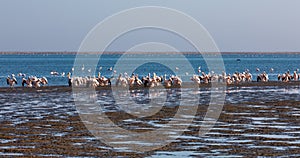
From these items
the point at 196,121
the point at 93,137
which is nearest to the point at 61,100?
the point at 196,121

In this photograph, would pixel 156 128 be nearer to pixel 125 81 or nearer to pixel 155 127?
pixel 155 127

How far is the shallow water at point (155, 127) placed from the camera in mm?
17859

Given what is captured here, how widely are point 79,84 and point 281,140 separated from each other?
3221cm

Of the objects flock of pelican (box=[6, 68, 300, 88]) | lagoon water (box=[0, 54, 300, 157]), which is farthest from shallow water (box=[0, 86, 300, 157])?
flock of pelican (box=[6, 68, 300, 88])

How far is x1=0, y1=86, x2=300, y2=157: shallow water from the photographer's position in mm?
17859

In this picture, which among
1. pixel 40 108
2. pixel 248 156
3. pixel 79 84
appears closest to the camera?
pixel 248 156

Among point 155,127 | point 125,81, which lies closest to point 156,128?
point 155,127

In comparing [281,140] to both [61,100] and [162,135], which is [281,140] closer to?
[162,135]

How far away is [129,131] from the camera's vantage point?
22.3 meters

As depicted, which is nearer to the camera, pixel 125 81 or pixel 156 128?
pixel 156 128

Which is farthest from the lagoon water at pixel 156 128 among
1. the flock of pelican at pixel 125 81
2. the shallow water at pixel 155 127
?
the flock of pelican at pixel 125 81

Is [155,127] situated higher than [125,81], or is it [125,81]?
[125,81]

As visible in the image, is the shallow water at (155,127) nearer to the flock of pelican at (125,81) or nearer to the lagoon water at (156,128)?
the lagoon water at (156,128)

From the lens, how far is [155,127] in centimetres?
2350
